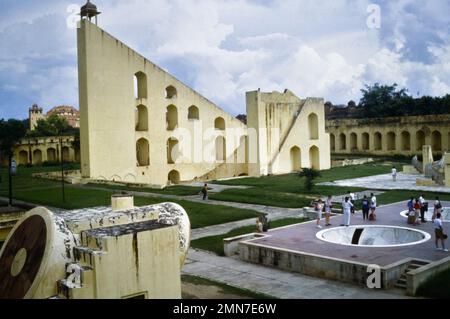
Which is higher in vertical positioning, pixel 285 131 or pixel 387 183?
pixel 285 131

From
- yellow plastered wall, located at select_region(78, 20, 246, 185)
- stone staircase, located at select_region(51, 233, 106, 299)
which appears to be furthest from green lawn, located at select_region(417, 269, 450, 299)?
yellow plastered wall, located at select_region(78, 20, 246, 185)

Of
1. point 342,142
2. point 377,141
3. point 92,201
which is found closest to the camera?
point 92,201

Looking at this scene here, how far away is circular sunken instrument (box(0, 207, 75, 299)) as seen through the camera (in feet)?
21.6

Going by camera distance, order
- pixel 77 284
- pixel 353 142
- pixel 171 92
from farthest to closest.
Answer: pixel 353 142 < pixel 171 92 < pixel 77 284

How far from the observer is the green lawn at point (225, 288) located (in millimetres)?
9381

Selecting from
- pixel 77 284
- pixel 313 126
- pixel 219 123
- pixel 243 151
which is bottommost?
pixel 77 284

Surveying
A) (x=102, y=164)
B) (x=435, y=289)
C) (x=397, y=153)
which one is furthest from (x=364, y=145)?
(x=435, y=289)

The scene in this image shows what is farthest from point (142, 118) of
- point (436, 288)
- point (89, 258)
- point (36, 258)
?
point (89, 258)

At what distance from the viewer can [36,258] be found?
680 centimetres

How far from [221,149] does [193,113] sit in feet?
10.6

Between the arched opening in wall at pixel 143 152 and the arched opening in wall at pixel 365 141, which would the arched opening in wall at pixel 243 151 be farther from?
the arched opening in wall at pixel 365 141

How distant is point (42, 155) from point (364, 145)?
31069mm

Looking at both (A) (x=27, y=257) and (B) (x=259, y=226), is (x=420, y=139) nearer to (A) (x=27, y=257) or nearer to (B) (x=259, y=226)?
(B) (x=259, y=226)
